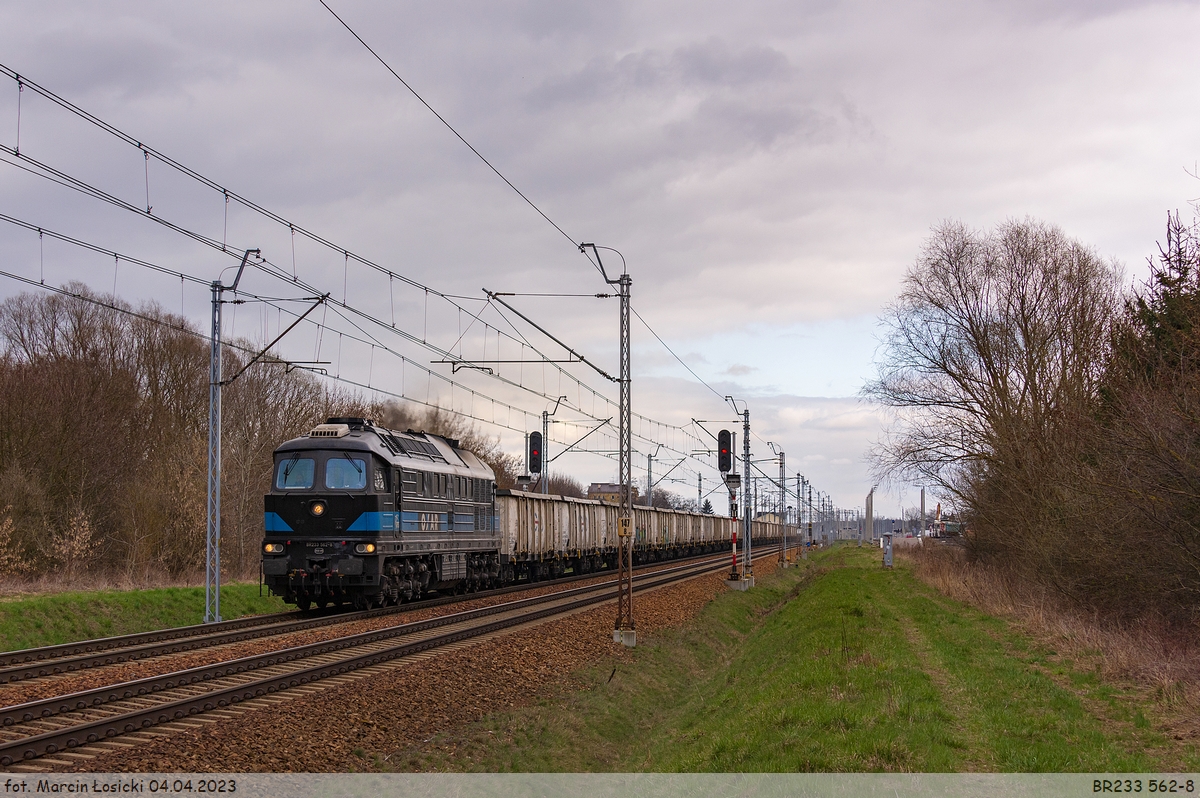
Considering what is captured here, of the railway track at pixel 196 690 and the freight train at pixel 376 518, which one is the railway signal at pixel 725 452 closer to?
the freight train at pixel 376 518

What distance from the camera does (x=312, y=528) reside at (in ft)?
72.5

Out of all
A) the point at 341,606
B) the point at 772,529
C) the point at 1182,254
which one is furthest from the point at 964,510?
the point at 772,529

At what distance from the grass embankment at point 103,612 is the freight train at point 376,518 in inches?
87.6

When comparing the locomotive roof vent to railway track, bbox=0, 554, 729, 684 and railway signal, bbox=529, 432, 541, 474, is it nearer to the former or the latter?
railway track, bbox=0, 554, 729, 684

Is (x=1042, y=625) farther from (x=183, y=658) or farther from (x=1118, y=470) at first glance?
(x=183, y=658)

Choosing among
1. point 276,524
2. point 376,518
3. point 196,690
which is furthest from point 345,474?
point 196,690

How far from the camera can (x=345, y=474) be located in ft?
73.0

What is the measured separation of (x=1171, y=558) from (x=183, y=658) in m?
15.4

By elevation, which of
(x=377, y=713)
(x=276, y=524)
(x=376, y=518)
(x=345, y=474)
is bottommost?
(x=377, y=713)

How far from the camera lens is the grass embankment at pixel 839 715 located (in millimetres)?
9164

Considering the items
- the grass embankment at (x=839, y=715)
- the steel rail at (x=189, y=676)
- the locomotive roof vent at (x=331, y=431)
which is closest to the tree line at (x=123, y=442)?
the locomotive roof vent at (x=331, y=431)

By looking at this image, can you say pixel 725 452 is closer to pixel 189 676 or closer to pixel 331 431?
pixel 331 431

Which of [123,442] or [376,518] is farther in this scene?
[123,442]

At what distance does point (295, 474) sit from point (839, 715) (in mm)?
15626
